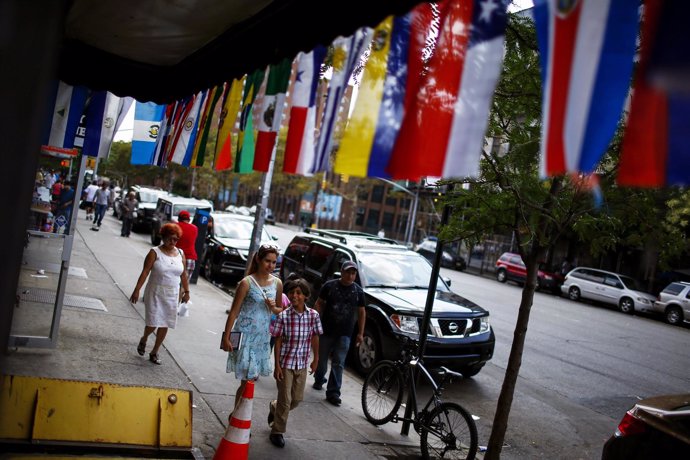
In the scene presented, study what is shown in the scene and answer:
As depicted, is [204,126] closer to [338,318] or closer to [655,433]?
[338,318]

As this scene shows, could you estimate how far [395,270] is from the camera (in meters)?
10.0

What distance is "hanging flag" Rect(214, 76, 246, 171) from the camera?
13.7ft

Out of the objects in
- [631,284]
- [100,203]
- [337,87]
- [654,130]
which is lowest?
[100,203]

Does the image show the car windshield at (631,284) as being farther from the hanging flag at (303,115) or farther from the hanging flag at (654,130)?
the hanging flag at (654,130)

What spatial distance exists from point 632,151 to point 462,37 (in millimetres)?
A: 962

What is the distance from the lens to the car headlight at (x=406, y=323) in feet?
27.6

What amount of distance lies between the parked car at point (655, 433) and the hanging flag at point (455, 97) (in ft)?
9.75

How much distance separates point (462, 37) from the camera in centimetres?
251

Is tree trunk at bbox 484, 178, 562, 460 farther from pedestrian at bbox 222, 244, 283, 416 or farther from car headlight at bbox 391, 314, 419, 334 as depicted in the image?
car headlight at bbox 391, 314, 419, 334

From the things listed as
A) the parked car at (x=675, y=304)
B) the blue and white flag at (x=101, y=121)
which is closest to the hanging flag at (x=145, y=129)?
the blue and white flag at (x=101, y=121)

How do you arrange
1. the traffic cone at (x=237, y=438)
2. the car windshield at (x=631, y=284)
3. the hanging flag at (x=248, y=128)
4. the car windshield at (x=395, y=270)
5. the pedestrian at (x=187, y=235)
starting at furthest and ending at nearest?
the car windshield at (x=631, y=284) < the pedestrian at (x=187, y=235) < the car windshield at (x=395, y=270) < the traffic cone at (x=237, y=438) < the hanging flag at (x=248, y=128)

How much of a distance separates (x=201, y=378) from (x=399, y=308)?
3.05 metres

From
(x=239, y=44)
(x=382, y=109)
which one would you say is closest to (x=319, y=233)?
(x=239, y=44)

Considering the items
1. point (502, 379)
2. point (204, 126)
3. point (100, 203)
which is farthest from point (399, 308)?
point (100, 203)
